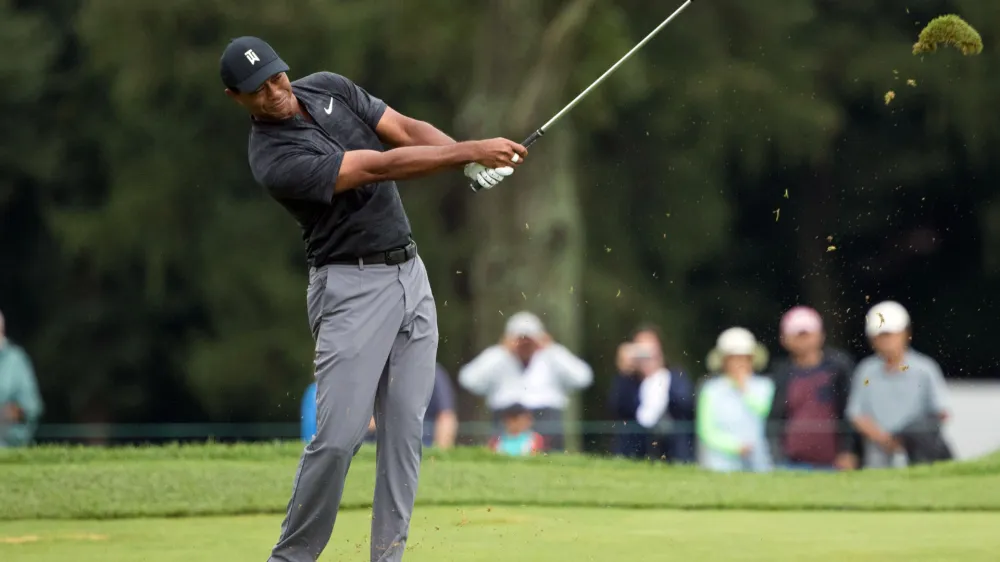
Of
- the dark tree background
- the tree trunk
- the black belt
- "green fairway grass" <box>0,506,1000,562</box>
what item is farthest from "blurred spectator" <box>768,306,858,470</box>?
the dark tree background

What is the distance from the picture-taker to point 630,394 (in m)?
13.2

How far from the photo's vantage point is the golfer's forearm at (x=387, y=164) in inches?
249

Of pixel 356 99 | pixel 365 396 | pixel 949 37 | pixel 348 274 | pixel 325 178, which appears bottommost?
pixel 365 396

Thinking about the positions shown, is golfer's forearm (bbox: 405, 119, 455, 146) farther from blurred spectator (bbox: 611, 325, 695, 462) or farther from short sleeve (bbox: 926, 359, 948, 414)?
blurred spectator (bbox: 611, 325, 695, 462)

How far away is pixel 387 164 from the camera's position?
6.32 meters

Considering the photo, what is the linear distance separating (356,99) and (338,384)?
1.08 metres

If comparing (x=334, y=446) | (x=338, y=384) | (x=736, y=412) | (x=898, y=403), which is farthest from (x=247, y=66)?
(x=736, y=412)

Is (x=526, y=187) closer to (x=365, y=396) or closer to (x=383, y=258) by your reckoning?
(x=383, y=258)

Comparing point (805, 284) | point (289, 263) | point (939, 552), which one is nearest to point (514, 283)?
point (289, 263)

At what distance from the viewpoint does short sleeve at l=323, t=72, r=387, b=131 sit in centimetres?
671

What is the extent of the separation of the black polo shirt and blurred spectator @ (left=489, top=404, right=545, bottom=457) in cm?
647

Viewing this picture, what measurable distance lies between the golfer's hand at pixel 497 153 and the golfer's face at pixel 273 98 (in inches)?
26.9

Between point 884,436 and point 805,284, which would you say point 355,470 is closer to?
point 884,436

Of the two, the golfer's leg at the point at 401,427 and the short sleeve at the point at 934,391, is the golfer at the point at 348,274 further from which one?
the short sleeve at the point at 934,391
